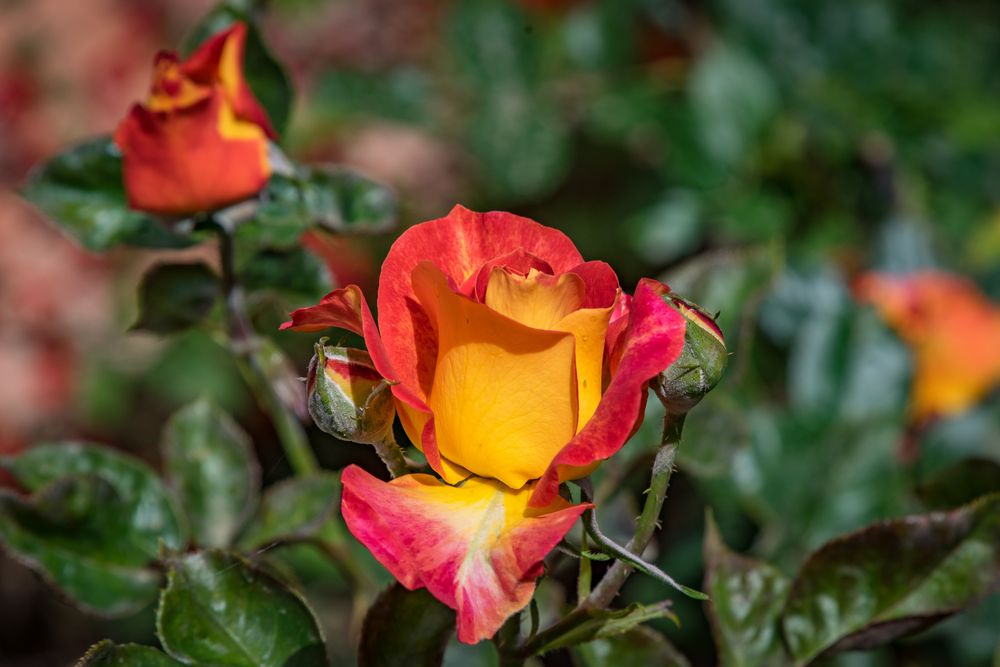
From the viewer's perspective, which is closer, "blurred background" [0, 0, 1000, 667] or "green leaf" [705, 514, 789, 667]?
"green leaf" [705, 514, 789, 667]

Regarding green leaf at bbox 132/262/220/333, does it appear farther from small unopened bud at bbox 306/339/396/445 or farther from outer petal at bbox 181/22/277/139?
small unopened bud at bbox 306/339/396/445

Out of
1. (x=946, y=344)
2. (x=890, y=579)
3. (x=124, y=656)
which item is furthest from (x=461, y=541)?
(x=946, y=344)

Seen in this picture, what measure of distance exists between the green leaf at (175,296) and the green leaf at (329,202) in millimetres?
79

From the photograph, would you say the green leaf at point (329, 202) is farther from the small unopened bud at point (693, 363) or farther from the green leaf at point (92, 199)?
the small unopened bud at point (693, 363)

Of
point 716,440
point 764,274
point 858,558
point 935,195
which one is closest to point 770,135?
point 935,195

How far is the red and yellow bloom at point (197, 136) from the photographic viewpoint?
2.06 feet

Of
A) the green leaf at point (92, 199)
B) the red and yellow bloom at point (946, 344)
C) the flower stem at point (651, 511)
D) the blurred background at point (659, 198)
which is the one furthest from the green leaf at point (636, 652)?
the red and yellow bloom at point (946, 344)

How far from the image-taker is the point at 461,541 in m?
0.45

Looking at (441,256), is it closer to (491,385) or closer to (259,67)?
(491,385)

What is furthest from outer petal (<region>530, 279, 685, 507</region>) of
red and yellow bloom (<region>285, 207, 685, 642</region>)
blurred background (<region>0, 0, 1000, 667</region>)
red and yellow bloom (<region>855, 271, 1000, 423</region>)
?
red and yellow bloom (<region>855, 271, 1000, 423</region>)

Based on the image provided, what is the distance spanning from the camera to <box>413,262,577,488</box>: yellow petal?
45 centimetres

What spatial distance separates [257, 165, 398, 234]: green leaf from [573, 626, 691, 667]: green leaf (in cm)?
29

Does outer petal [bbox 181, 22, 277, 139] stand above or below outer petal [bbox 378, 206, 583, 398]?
above

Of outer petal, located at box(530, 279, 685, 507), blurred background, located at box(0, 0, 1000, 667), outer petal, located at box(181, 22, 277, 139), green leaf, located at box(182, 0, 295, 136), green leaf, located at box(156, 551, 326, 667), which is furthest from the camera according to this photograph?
blurred background, located at box(0, 0, 1000, 667)
